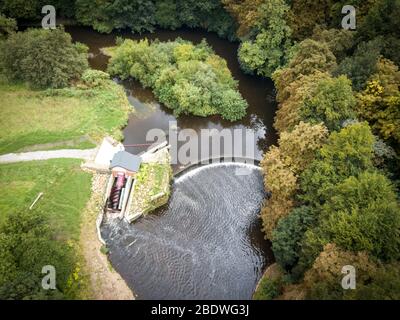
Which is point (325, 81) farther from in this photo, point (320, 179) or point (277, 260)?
point (277, 260)

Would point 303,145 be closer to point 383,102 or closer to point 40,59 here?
point 383,102

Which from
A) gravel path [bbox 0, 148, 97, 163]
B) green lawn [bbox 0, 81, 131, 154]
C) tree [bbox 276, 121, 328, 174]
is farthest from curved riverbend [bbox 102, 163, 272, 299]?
green lawn [bbox 0, 81, 131, 154]

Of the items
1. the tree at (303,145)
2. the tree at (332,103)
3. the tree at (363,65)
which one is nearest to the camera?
the tree at (303,145)

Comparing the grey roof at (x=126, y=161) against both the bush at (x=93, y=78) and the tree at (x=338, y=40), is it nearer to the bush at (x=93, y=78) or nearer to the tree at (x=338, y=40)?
the bush at (x=93, y=78)

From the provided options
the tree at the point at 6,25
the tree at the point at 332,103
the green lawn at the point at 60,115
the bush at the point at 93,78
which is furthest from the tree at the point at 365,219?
the tree at the point at 6,25

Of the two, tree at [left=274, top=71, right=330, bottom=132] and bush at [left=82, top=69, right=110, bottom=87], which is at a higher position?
bush at [left=82, top=69, right=110, bottom=87]

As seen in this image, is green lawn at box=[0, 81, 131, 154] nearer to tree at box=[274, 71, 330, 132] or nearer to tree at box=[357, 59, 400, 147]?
tree at box=[274, 71, 330, 132]
